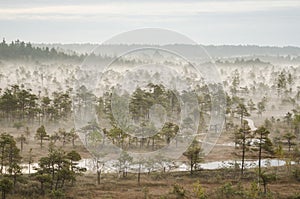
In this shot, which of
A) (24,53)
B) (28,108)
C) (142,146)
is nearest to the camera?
(142,146)

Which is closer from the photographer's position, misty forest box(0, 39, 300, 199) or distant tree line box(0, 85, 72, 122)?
misty forest box(0, 39, 300, 199)

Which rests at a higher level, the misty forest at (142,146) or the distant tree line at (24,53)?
the distant tree line at (24,53)

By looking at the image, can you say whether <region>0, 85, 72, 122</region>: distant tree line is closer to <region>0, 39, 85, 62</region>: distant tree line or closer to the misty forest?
the misty forest

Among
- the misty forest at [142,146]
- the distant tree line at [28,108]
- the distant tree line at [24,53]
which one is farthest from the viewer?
the distant tree line at [24,53]

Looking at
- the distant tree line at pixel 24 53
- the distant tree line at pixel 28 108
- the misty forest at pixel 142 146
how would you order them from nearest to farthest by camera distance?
the misty forest at pixel 142 146
the distant tree line at pixel 28 108
the distant tree line at pixel 24 53

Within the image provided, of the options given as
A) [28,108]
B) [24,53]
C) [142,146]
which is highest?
[24,53]

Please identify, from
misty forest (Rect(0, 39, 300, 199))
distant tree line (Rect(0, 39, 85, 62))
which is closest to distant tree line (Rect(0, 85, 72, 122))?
misty forest (Rect(0, 39, 300, 199))

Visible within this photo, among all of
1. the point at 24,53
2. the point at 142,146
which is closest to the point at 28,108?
→ the point at 142,146

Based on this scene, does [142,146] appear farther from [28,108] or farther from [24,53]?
[24,53]

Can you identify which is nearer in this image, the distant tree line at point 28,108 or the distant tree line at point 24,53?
the distant tree line at point 28,108

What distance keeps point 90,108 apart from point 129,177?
9.07 metres

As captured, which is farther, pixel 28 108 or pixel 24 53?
pixel 24 53

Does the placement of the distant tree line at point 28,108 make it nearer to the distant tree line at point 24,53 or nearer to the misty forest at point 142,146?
the misty forest at point 142,146

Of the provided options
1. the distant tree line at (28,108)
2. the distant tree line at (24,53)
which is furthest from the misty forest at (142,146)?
the distant tree line at (24,53)
